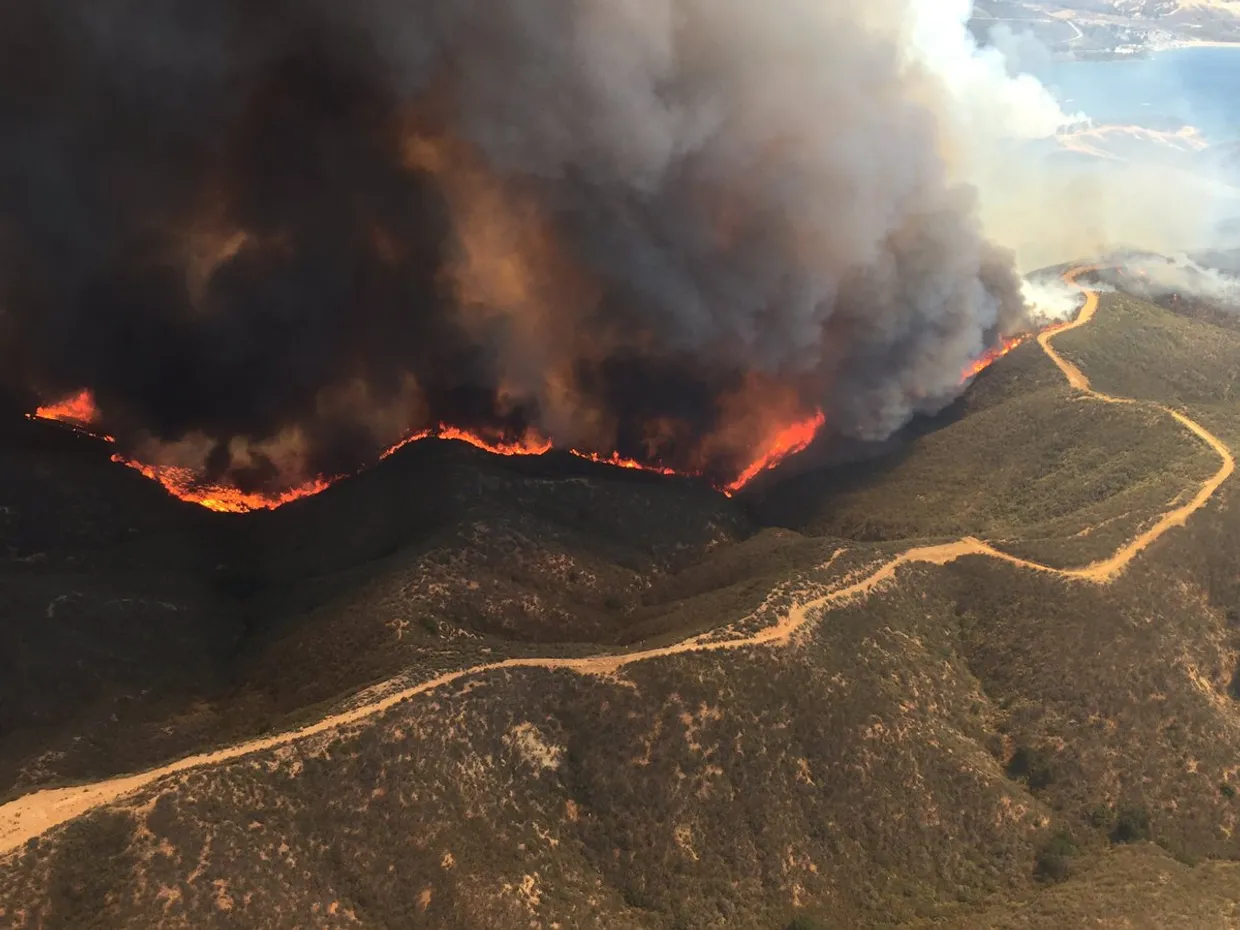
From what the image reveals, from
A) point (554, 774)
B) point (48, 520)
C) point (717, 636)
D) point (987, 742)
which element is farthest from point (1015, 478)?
point (48, 520)

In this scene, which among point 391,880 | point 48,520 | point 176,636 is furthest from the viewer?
point 48,520

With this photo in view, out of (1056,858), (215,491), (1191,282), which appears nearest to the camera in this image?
(1056,858)

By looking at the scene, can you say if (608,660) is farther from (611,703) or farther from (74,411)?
(74,411)

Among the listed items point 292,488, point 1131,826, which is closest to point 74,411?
point 292,488

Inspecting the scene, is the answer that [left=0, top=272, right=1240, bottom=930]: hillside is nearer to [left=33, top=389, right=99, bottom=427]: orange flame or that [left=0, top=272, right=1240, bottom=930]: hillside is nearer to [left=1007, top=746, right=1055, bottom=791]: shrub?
[left=1007, top=746, right=1055, bottom=791]: shrub

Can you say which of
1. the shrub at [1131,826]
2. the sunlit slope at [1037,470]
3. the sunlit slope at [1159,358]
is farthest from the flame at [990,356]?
the shrub at [1131,826]

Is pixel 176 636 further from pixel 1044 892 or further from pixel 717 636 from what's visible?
pixel 1044 892
